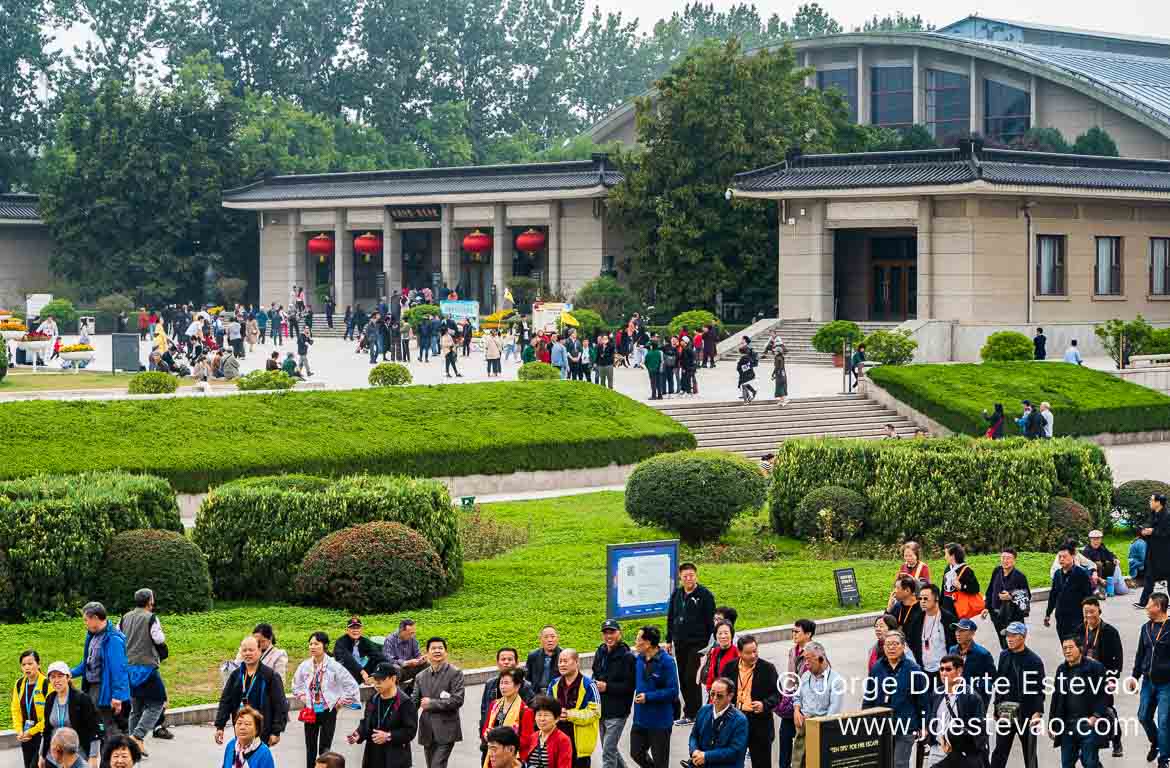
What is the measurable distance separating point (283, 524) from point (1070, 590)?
951 centimetres

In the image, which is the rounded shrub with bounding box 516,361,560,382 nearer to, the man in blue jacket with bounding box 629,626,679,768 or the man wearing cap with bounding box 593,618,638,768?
the man wearing cap with bounding box 593,618,638,768

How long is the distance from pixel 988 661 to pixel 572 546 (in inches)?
496

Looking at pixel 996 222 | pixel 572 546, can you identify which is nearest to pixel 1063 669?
pixel 572 546

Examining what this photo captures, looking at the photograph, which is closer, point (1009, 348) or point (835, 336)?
point (1009, 348)

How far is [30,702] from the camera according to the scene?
13609 millimetres

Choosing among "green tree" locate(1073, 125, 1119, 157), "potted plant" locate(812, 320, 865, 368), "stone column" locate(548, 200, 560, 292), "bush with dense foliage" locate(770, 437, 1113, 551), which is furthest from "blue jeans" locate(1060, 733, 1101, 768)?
"green tree" locate(1073, 125, 1119, 157)

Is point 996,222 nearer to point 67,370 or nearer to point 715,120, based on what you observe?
point 715,120

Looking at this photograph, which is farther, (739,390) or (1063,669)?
→ (739,390)

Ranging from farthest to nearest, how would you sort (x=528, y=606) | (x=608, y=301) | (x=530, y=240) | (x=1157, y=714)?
(x=530, y=240) → (x=608, y=301) → (x=528, y=606) → (x=1157, y=714)

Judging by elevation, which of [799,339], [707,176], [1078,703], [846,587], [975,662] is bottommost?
[846,587]

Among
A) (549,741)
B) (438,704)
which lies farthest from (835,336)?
(549,741)

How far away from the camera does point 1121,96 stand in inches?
2650

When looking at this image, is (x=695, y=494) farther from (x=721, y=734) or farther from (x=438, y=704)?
(x=721, y=734)

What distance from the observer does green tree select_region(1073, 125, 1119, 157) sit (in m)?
65.6
